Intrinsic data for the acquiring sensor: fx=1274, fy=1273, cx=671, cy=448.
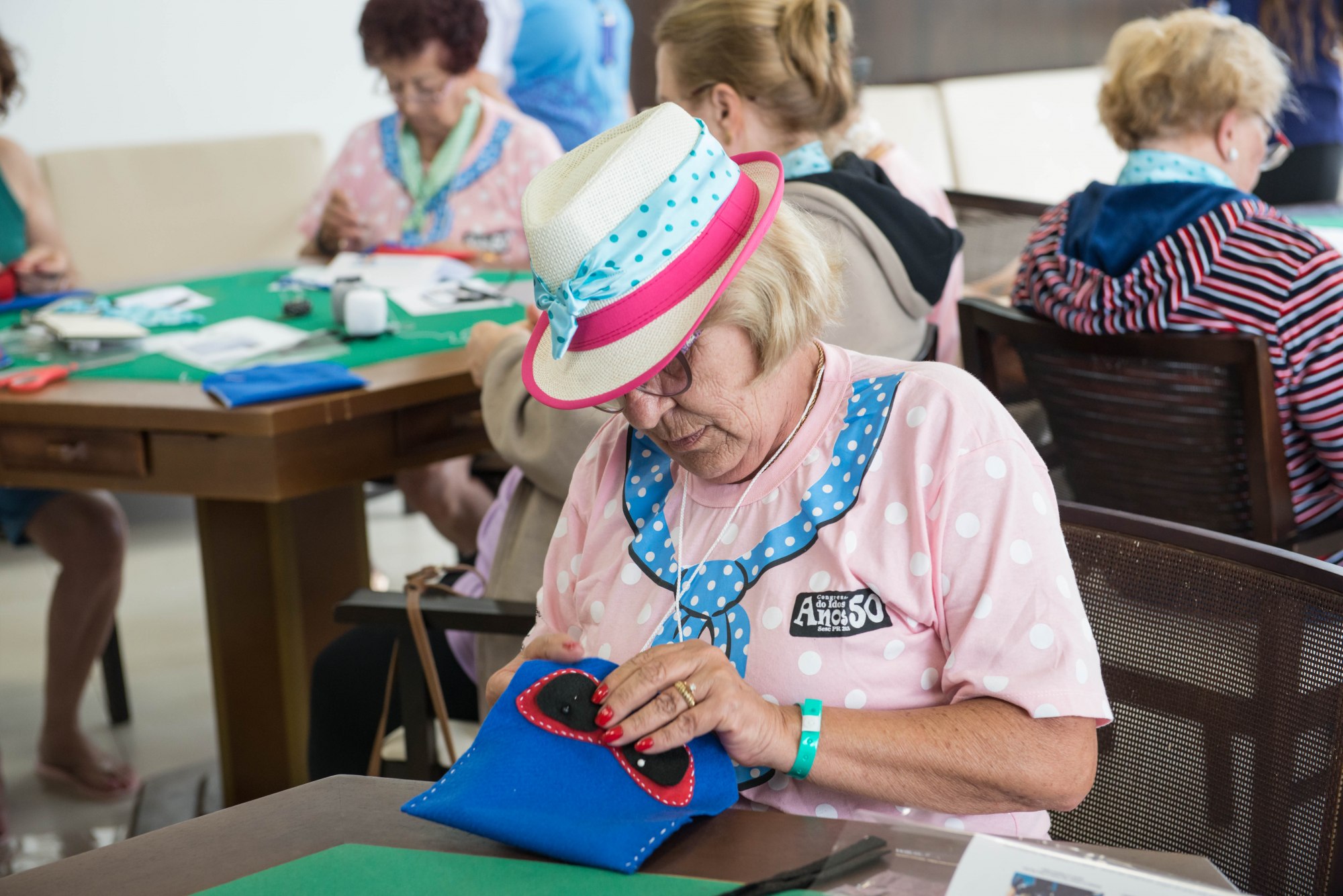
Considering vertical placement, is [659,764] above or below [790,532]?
below

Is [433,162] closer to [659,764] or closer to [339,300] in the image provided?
[339,300]

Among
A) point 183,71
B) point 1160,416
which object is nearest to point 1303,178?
point 1160,416

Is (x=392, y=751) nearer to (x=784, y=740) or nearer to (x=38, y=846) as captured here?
(x=784, y=740)

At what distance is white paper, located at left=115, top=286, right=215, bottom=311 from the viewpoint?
2.89 meters

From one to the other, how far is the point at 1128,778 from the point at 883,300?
0.87 meters

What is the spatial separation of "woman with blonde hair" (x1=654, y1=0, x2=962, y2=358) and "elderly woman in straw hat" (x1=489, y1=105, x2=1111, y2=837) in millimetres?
643

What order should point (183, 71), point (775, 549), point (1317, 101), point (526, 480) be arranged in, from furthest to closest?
point (183, 71) < point (1317, 101) < point (526, 480) < point (775, 549)

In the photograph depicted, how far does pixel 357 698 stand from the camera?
1.98 metres

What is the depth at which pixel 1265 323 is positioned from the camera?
1.96 meters

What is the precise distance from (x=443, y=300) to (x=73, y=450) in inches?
36.7

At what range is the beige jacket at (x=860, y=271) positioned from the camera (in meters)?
1.88

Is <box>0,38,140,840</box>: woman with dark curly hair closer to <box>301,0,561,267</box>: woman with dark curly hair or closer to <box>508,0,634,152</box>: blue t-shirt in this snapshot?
<box>301,0,561,267</box>: woman with dark curly hair

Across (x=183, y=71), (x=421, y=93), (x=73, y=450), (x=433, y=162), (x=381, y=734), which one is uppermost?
(x=183, y=71)

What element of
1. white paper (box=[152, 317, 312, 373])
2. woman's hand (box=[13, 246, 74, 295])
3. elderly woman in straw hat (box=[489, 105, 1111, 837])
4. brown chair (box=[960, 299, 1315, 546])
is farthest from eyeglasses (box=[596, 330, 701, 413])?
woman's hand (box=[13, 246, 74, 295])
